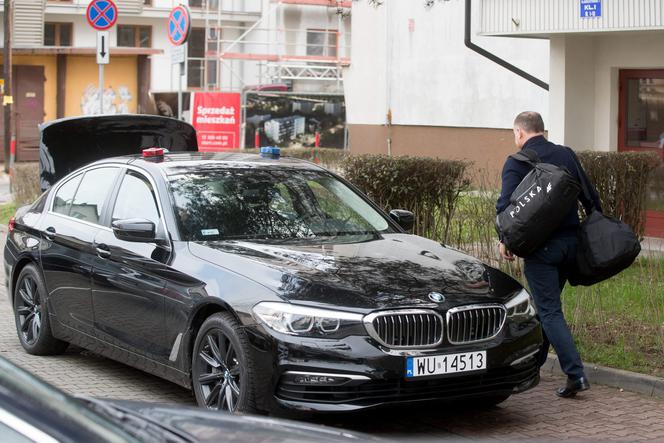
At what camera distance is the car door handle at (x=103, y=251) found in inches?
302

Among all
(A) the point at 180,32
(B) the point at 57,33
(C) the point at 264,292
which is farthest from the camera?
(B) the point at 57,33

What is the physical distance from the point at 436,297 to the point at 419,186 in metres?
5.31

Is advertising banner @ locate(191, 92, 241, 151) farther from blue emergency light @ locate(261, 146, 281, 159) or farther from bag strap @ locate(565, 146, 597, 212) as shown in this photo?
bag strap @ locate(565, 146, 597, 212)

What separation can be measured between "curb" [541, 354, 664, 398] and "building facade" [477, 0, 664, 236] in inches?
269

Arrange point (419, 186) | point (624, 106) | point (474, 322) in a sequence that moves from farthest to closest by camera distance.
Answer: point (624, 106) < point (419, 186) < point (474, 322)

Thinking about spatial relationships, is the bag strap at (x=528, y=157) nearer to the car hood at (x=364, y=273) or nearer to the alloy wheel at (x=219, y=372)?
the car hood at (x=364, y=273)

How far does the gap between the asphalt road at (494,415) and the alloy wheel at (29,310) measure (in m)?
0.45

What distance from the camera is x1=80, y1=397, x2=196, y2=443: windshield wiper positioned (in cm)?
301

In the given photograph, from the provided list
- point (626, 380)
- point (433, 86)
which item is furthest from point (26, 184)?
point (626, 380)

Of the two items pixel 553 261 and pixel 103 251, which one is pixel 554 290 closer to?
pixel 553 261

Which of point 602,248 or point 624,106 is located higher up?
point 624,106

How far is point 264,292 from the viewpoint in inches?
247

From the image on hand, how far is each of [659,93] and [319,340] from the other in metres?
10.6

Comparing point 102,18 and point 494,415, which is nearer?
point 494,415
